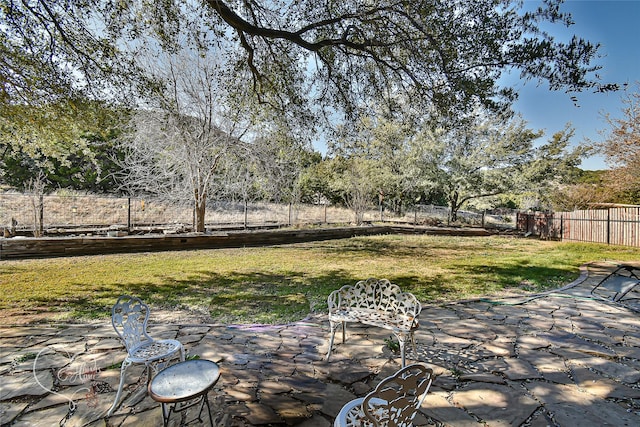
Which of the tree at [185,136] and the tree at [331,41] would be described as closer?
the tree at [331,41]

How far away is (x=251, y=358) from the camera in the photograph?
316 centimetres

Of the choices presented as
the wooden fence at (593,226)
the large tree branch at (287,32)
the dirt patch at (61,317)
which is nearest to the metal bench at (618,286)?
the large tree branch at (287,32)

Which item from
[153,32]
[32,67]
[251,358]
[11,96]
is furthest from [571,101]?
[11,96]

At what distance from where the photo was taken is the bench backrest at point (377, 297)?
11.3 ft

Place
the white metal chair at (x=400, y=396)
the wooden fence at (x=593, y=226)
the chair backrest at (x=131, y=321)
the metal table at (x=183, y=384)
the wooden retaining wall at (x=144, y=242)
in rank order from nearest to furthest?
the white metal chair at (x=400, y=396) → the metal table at (x=183, y=384) → the chair backrest at (x=131, y=321) → the wooden retaining wall at (x=144, y=242) → the wooden fence at (x=593, y=226)

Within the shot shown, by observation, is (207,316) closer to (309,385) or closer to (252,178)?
(309,385)

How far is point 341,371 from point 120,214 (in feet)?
36.6

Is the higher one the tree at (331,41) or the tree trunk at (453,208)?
the tree at (331,41)

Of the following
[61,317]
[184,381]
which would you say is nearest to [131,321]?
[184,381]

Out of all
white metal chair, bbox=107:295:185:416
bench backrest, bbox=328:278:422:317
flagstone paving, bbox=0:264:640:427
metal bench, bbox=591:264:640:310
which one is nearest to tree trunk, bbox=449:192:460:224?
metal bench, bbox=591:264:640:310

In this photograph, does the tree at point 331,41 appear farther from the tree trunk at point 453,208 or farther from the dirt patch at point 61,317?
the tree trunk at point 453,208

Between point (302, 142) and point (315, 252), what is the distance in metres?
3.73

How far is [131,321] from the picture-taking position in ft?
8.73

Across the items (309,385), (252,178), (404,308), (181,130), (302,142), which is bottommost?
(309,385)
